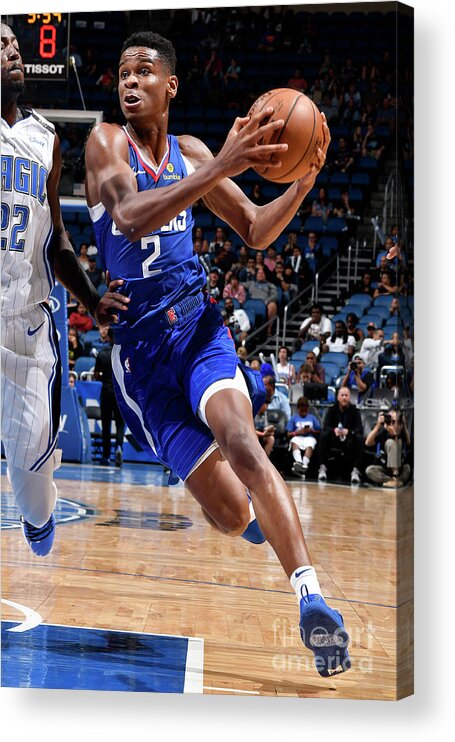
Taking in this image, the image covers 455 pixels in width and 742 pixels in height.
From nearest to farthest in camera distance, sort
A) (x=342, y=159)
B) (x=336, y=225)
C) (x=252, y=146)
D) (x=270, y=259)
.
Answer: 1. (x=252, y=146)
2. (x=342, y=159)
3. (x=336, y=225)
4. (x=270, y=259)

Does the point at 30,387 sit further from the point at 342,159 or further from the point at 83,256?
Answer: the point at 342,159

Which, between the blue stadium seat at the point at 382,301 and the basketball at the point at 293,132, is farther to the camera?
the blue stadium seat at the point at 382,301

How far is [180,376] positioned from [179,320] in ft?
0.80

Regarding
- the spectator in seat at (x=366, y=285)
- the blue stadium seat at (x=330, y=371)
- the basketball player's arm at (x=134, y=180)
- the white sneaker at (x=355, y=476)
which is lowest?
the white sneaker at (x=355, y=476)

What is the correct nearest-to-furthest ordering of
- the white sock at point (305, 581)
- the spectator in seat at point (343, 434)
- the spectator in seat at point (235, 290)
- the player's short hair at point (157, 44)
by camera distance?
1. the white sock at point (305, 581)
2. the player's short hair at point (157, 44)
3. the spectator in seat at point (343, 434)
4. the spectator in seat at point (235, 290)

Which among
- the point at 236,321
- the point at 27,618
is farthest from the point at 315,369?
the point at 27,618

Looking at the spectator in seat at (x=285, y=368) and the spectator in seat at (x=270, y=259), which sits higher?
the spectator in seat at (x=270, y=259)

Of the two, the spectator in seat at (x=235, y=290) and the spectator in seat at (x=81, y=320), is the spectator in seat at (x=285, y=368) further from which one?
the spectator in seat at (x=81, y=320)

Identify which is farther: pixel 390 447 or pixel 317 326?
pixel 317 326

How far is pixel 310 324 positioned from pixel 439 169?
3.05 ft

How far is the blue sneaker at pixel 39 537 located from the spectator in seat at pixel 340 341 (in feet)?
5.23

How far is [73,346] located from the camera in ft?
16.3

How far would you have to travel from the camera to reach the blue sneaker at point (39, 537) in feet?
16.3

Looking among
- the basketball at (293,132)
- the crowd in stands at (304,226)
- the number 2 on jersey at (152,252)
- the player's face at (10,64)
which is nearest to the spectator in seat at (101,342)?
the crowd in stands at (304,226)
